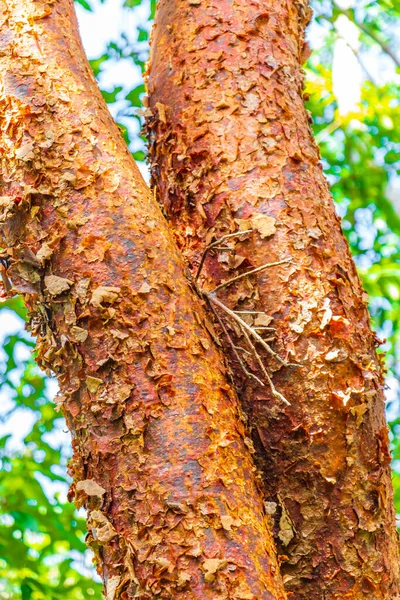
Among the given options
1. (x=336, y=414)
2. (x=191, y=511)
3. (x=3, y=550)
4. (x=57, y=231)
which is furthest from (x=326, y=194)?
(x=3, y=550)

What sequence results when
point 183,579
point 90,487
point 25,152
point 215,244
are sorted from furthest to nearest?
point 215,244, point 25,152, point 90,487, point 183,579

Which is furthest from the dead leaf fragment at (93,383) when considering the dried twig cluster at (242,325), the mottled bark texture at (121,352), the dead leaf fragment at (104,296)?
the dried twig cluster at (242,325)

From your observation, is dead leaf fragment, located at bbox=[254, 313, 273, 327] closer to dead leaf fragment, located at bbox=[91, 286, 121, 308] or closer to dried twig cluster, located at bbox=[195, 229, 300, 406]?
dried twig cluster, located at bbox=[195, 229, 300, 406]

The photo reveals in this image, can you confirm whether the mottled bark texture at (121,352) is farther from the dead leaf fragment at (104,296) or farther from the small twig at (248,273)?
the small twig at (248,273)

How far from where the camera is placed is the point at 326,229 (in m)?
1.41

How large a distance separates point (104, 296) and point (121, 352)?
0.36ft

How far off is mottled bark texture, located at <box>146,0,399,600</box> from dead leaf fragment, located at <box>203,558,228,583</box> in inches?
11.6

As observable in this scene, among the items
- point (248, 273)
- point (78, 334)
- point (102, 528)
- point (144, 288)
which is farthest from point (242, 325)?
point (102, 528)

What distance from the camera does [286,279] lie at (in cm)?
133

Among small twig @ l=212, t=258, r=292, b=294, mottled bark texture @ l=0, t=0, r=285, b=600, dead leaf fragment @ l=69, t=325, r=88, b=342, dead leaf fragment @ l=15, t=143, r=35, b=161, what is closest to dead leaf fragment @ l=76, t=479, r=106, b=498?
mottled bark texture @ l=0, t=0, r=285, b=600

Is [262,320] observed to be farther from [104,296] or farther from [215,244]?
[104,296]

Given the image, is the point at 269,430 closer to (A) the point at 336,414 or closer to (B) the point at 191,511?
(A) the point at 336,414

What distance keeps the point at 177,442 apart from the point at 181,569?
20 cm

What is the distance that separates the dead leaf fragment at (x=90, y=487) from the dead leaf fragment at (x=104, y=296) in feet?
1.05
